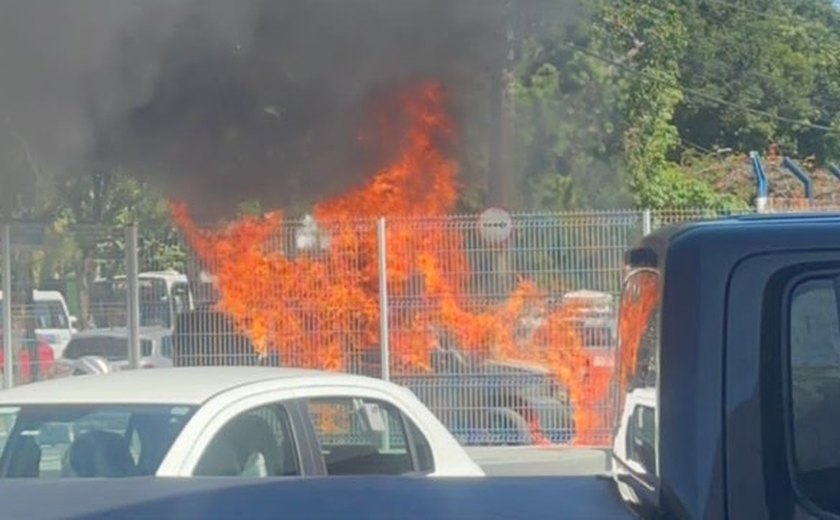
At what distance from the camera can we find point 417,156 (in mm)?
17594

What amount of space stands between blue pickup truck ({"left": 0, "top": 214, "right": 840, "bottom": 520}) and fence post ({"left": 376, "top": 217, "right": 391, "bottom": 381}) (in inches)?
494

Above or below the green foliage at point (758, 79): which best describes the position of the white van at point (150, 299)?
below

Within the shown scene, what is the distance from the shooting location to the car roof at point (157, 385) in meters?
5.76

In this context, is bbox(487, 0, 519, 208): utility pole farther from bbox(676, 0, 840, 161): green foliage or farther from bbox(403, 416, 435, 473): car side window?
bbox(676, 0, 840, 161): green foliage

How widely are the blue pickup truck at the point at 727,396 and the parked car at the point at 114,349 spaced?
12.5 metres

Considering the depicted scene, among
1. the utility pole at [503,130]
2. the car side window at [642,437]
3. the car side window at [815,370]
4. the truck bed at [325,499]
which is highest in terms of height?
the utility pole at [503,130]

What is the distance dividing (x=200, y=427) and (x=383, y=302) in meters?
9.97

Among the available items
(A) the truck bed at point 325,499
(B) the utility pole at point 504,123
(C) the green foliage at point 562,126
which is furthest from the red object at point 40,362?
(A) the truck bed at point 325,499

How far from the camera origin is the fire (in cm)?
1525

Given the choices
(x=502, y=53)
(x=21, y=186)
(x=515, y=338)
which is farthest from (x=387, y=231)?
(x=21, y=186)

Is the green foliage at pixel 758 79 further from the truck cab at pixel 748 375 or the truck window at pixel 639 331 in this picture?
the truck cab at pixel 748 375

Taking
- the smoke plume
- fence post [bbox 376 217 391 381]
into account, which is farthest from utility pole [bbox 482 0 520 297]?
fence post [bbox 376 217 391 381]

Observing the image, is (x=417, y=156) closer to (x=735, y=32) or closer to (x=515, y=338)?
(x=515, y=338)

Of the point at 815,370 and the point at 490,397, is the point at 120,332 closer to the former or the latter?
the point at 490,397
